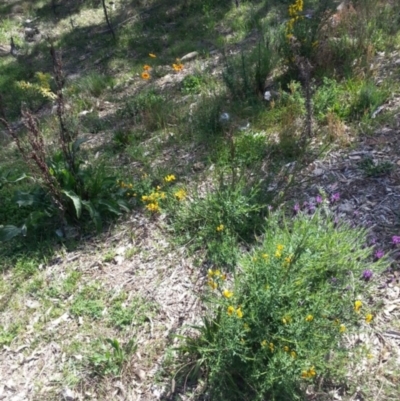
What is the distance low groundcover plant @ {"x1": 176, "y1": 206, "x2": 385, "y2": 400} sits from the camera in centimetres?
242

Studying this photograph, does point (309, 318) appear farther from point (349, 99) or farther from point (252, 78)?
point (252, 78)

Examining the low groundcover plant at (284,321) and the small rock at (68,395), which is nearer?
the low groundcover plant at (284,321)

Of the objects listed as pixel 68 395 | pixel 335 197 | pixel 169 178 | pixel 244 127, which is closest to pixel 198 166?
pixel 169 178

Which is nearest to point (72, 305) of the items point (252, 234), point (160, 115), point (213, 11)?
point (252, 234)

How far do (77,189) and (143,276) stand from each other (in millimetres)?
1132

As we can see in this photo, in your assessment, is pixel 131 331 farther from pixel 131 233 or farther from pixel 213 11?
pixel 213 11

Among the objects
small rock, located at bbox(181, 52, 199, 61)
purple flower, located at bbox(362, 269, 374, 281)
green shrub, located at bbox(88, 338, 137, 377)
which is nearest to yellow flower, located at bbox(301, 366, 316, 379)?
purple flower, located at bbox(362, 269, 374, 281)

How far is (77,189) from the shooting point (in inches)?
157

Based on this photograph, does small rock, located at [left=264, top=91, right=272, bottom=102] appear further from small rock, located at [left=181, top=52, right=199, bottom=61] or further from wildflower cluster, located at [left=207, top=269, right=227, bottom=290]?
wildflower cluster, located at [left=207, top=269, right=227, bottom=290]

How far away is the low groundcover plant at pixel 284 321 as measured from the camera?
242 centimetres

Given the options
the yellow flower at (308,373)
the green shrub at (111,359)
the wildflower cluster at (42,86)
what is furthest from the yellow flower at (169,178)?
the yellow flower at (308,373)

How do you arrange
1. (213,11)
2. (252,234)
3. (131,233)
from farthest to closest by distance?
(213,11) < (131,233) < (252,234)

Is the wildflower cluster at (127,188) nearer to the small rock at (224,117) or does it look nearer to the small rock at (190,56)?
the small rock at (224,117)

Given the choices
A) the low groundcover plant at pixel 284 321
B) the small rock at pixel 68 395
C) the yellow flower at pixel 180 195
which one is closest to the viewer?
the low groundcover plant at pixel 284 321
